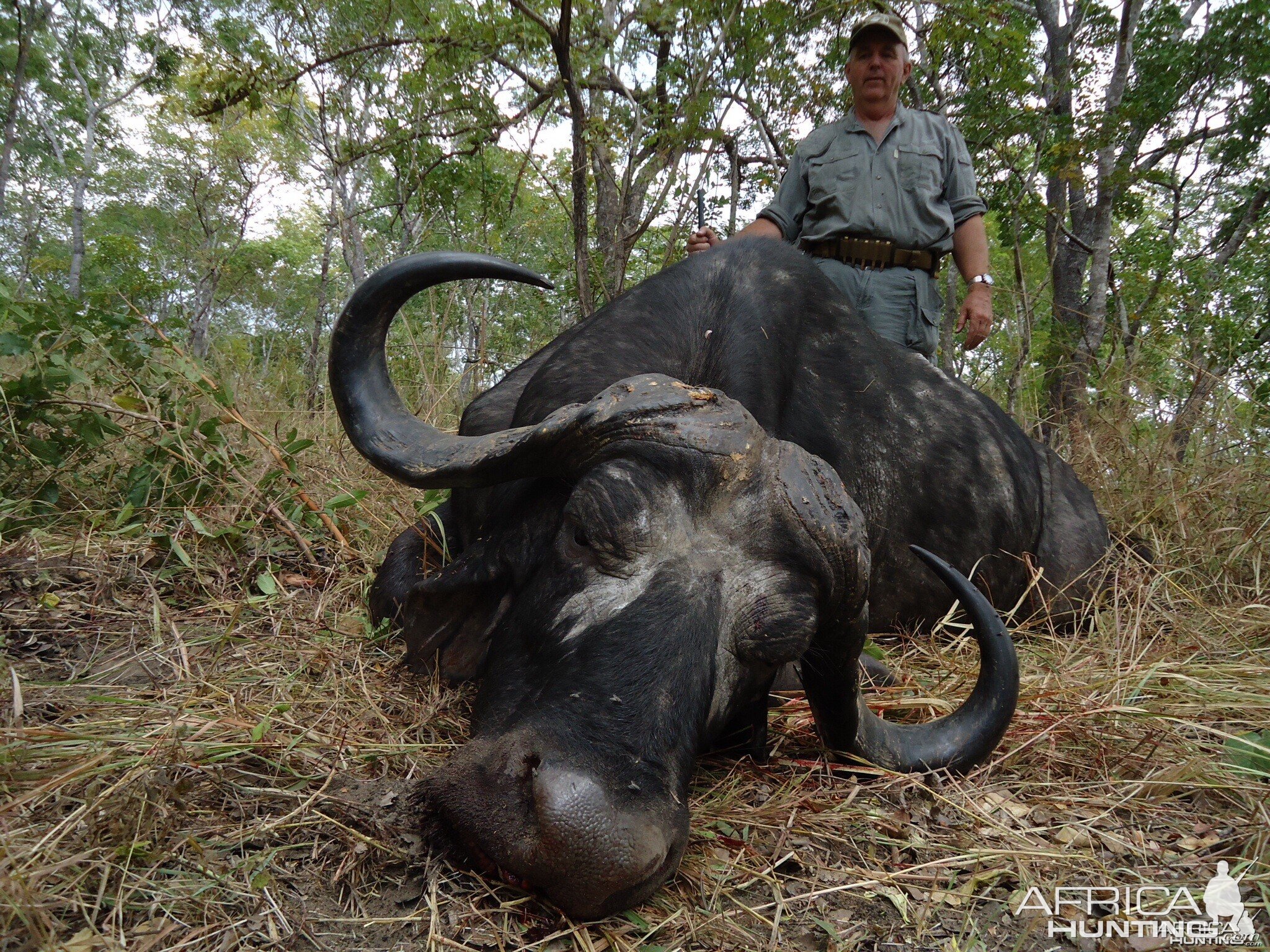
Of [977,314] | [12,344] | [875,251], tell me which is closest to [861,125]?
[875,251]

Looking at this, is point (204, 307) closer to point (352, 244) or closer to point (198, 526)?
point (352, 244)

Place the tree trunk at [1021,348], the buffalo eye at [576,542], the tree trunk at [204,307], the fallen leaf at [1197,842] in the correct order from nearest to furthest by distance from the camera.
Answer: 1. the fallen leaf at [1197,842]
2. the buffalo eye at [576,542]
3. the tree trunk at [1021,348]
4. the tree trunk at [204,307]

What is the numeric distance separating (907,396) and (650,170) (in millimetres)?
4187

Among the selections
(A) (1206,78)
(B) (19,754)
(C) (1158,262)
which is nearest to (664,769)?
(B) (19,754)

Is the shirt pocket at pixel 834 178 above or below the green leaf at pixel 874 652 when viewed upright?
above

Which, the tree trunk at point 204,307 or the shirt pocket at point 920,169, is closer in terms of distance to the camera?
the shirt pocket at point 920,169

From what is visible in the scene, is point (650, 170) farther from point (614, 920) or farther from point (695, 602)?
point (614, 920)

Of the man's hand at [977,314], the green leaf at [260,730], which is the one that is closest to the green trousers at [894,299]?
the man's hand at [977,314]

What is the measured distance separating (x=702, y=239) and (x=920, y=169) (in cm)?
179

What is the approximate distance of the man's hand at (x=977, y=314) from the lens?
509 centimetres

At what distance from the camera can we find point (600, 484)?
7.07ft

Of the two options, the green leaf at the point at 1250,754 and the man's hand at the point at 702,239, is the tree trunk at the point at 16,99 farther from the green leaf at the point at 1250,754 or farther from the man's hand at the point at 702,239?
the green leaf at the point at 1250,754

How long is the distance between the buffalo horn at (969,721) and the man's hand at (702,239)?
99.0 inches

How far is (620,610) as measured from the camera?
201 cm
